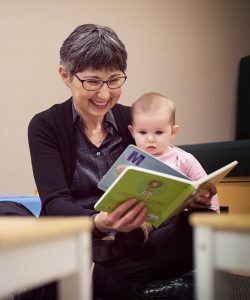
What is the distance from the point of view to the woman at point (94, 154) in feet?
4.20

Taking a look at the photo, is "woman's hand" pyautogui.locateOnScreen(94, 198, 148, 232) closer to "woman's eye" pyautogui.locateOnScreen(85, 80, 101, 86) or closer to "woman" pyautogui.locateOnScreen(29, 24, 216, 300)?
"woman" pyautogui.locateOnScreen(29, 24, 216, 300)

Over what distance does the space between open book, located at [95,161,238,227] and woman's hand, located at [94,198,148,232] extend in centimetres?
1

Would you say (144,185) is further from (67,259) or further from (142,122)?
(142,122)

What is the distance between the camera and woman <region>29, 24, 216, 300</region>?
1281mm

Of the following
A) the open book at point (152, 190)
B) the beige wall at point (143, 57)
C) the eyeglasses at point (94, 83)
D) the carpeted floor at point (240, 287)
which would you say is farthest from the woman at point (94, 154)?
the beige wall at point (143, 57)

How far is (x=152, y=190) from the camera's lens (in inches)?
40.5

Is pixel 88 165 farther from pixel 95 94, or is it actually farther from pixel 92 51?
pixel 92 51

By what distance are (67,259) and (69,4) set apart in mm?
1827

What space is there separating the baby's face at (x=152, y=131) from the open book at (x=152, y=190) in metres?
0.36

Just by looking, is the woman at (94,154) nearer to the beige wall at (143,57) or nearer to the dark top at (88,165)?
the dark top at (88,165)

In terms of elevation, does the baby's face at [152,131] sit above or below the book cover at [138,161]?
above

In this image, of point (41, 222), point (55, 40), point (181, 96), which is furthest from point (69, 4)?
point (41, 222)

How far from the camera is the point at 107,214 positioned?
113 cm

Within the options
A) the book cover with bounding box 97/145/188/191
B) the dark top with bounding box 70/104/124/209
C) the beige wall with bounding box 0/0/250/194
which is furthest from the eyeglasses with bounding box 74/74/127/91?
the beige wall with bounding box 0/0/250/194
